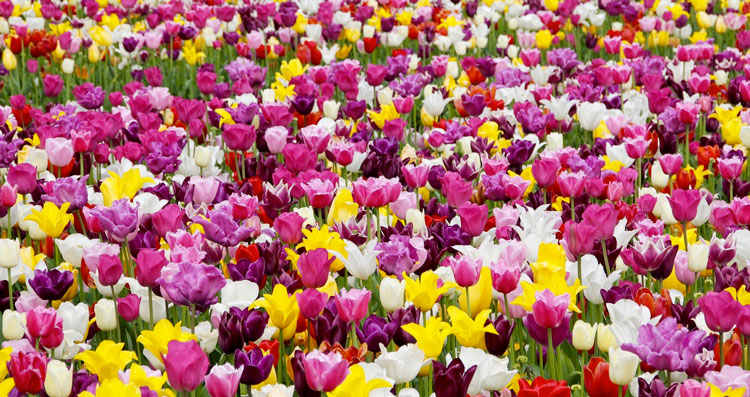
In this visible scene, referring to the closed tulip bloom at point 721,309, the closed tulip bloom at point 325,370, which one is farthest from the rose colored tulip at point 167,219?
the closed tulip bloom at point 721,309

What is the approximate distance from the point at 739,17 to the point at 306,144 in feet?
23.3

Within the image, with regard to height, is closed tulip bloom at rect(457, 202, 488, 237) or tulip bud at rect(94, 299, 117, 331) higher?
closed tulip bloom at rect(457, 202, 488, 237)

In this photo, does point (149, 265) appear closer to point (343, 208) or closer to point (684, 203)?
point (343, 208)

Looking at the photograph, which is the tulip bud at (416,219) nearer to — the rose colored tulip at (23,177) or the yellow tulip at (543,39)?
the rose colored tulip at (23,177)

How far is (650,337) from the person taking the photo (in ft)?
9.30

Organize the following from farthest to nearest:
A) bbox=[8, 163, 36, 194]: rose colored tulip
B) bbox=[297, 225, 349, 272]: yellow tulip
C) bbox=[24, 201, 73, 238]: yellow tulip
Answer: bbox=[8, 163, 36, 194]: rose colored tulip → bbox=[24, 201, 73, 238]: yellow tulip → bbox=[297, 225, 349, 272]: yellow tulip

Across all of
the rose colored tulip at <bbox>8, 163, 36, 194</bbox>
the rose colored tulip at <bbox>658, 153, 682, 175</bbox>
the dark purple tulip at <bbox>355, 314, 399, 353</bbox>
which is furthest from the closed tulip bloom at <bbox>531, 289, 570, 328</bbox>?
the rose colored tulip at <bbox>8, 163, 36, 194</bbox>

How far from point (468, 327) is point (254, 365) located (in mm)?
684

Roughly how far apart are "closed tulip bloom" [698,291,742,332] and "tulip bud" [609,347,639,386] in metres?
0.42

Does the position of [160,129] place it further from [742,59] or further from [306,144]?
[742,59]

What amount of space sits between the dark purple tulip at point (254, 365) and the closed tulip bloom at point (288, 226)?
135 cm

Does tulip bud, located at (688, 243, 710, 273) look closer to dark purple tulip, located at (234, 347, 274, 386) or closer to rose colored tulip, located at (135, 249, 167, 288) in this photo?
dark purple tulip, located at (234, 347, 274, 386)

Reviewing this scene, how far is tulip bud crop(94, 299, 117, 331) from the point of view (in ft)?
11.7

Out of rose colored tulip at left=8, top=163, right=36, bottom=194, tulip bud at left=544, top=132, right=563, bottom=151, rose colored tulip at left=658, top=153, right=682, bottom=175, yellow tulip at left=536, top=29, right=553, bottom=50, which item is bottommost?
yellow tulip at left=536, top=29, right=553, bottom=50
